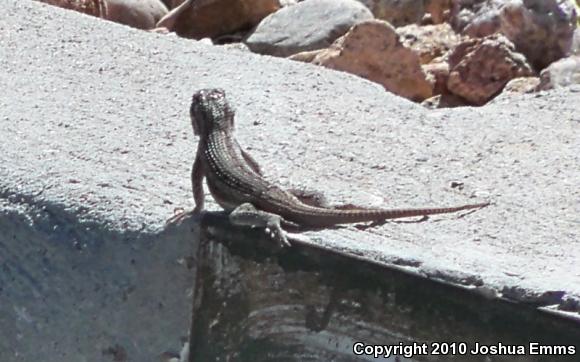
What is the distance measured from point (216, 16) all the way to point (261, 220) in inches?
252

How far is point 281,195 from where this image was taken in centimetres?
448

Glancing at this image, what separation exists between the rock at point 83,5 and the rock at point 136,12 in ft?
2.34

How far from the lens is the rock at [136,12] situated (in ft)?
32.8

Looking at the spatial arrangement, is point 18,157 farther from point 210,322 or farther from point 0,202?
point 210,322

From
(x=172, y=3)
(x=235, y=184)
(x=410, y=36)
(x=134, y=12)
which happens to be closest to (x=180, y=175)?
(x=235, y=184)

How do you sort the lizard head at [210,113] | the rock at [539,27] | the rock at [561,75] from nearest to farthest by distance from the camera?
the lizard head at [210,113] < the rock at [561,75] < the rock at [539,27]

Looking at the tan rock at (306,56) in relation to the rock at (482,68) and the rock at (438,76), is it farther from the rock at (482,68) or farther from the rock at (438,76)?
the rock at (482,68)

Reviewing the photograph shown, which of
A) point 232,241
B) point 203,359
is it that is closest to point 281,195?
point 232,241

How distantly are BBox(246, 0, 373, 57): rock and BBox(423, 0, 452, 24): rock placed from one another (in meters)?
0.64

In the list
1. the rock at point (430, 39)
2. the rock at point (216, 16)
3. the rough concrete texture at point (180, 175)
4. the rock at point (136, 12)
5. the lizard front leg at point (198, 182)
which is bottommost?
the rock at point (430, 39)

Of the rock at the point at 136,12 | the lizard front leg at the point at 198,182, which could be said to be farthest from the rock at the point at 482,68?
the lizard front leg at the point at 198,182

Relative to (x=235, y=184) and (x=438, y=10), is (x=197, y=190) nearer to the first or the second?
(x=235, y=184)

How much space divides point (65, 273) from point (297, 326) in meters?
0.76

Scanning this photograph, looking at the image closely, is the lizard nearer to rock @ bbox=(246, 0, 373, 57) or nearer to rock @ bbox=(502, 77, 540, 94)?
rock @ bbox=(502, 77, 540, 94)
